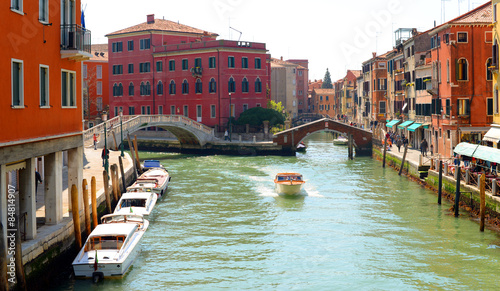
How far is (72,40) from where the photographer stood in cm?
1540

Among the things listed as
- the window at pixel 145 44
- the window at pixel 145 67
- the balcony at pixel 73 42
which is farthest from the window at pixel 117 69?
the balcony at pixel 73 42

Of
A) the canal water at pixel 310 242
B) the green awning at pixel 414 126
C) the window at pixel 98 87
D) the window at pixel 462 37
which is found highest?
the window at pixel 98 87

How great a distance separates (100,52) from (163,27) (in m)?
16.6

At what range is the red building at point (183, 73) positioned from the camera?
2084 inches

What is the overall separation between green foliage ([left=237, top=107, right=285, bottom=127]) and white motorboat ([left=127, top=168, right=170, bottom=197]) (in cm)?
2151

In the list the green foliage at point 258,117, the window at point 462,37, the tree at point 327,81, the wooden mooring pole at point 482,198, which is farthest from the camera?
the tree at point 327,81

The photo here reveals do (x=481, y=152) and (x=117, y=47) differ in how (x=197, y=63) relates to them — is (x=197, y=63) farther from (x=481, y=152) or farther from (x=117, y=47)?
(x=481, y=152)

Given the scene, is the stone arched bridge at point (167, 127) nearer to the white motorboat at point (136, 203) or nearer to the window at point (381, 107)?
the window at point (381, 107)

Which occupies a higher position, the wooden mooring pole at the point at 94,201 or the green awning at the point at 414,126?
the green awning at the point at 414,126

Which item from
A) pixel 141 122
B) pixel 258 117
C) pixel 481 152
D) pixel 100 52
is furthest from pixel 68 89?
pixel 100 52

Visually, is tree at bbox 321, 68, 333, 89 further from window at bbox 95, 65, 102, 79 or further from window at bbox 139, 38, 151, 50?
window at bbox 139, 38, 151, 50

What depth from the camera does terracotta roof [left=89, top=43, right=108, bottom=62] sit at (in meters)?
67.0

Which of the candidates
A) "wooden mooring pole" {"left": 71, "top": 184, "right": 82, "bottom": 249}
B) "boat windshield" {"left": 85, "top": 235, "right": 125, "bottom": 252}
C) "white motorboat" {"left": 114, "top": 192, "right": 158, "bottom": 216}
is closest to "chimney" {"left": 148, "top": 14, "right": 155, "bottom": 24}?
"white motorboat" {"left": 114, "top": 192, "right": 158, "bottom": 216}

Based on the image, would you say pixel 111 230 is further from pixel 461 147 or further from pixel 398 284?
pixel 461 147
